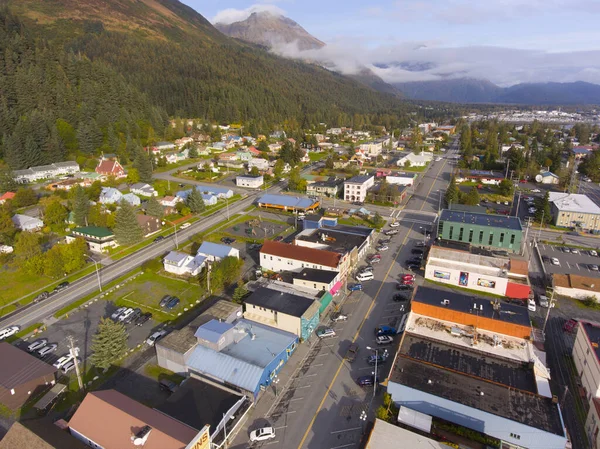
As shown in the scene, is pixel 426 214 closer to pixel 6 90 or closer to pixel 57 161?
pixel 57 161

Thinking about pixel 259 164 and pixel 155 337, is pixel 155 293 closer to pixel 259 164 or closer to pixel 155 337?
pixel 155 337

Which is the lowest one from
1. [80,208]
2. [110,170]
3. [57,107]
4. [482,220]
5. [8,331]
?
[8,331]

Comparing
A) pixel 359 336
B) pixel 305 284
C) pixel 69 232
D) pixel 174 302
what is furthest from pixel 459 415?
pixel 69 232

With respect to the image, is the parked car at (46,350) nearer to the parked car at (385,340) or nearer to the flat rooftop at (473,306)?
the parked car at (385,340)

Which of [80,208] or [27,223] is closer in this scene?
[27,223]

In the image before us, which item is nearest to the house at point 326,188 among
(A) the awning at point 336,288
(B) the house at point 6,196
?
(A) the awning at point 336,288

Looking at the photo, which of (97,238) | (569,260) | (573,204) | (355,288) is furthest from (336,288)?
(573,204)
